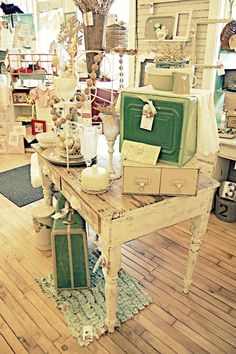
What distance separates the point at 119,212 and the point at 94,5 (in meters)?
1.10

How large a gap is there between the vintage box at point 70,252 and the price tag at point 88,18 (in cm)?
110

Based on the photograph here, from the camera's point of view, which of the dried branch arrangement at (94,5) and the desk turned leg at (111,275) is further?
the dried branch arrangement at (94,5)

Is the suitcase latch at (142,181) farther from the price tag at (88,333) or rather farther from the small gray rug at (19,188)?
the small gray rug at (19,188)

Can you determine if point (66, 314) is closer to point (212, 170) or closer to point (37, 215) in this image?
point (37, 215)

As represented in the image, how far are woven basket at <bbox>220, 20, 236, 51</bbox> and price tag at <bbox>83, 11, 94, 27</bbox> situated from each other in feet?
4.44

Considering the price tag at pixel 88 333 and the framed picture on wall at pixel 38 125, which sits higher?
the framed picture on wall at pixel 38 125

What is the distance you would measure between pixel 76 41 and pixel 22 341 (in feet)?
5.32

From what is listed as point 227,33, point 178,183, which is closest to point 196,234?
point 178,183

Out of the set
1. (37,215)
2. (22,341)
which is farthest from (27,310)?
(37,215)

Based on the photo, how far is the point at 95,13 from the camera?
1.60m

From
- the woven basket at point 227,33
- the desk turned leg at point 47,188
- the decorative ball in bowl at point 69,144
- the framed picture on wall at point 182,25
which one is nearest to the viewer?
the decorative ball in bowl at point 69,144

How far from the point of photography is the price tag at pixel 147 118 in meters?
1.41

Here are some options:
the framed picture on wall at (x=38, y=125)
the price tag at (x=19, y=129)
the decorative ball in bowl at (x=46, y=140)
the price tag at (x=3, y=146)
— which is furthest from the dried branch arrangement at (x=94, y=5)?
the price tag at (x=3, y=146)

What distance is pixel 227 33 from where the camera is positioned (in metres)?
2.45
